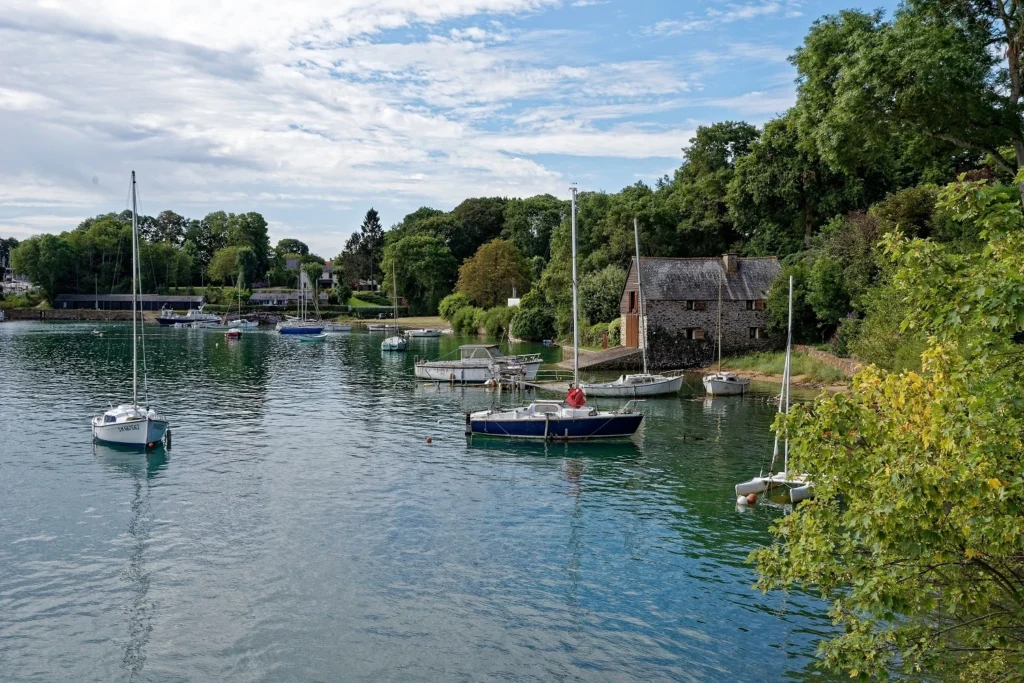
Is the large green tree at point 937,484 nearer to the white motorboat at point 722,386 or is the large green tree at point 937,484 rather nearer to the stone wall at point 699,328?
the white motorboat at point 722,386

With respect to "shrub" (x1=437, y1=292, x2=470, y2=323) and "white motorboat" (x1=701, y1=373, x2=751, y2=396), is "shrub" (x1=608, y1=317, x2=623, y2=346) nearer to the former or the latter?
"white motorboat" (x1=701, y1=373, x2=751, y2=396)

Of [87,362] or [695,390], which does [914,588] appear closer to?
[695,390]

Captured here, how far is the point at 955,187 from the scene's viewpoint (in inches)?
525

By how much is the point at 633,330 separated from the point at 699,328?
707 cm

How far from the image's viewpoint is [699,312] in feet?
246

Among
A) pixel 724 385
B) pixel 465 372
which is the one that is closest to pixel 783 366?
pixel 724 385

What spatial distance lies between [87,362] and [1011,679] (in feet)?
304

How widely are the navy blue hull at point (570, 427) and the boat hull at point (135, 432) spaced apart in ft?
55.2

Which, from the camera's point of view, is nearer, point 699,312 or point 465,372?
point 465,372

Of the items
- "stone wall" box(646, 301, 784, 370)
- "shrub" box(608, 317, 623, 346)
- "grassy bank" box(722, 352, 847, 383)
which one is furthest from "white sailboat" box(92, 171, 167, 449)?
"shrub" box(608, 317, 623, 346)

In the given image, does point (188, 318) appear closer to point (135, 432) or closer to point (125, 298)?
point (125, 298)

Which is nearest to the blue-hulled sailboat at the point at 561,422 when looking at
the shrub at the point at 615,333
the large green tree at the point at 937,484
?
the large green tree at the point at 937,484

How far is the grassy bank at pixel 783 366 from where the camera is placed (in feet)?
200

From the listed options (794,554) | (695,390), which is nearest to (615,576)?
(794,554)
